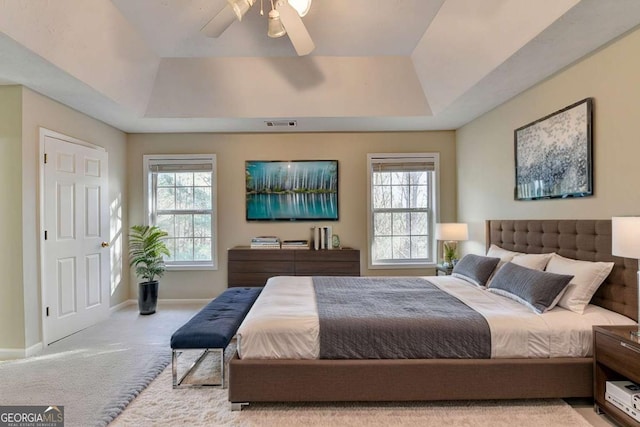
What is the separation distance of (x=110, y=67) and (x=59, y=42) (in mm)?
586

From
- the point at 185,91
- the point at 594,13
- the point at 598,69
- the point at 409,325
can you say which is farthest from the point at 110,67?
the point at 598,69

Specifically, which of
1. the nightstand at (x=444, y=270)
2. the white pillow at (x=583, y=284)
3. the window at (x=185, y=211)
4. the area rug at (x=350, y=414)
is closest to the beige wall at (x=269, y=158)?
the window at (x=185, y=211)

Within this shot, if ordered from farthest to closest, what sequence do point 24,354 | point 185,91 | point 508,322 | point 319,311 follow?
point 185,91
point 24,354
point 319,311
point 508,322

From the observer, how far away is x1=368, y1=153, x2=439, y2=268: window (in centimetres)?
489

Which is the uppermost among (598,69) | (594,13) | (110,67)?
(110,67)

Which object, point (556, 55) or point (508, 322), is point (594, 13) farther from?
point (508, 322)

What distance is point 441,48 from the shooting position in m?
3.15

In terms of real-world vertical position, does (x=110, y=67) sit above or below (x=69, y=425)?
above

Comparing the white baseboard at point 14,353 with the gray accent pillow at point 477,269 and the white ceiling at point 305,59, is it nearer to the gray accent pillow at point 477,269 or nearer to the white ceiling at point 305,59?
the white ceiling at point 305,59

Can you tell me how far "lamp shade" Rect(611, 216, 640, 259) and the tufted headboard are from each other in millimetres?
386

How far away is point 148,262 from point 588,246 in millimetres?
4522

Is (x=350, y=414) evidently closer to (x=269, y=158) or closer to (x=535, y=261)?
(x=535, y=261)

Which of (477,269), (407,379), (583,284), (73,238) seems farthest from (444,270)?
(73,238)

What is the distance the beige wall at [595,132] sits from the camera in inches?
87.2
